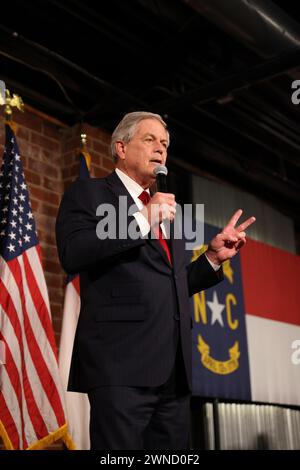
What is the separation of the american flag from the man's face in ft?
4.66

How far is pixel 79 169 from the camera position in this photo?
3.96m

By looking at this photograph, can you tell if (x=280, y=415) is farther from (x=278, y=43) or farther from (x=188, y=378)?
(x=188, y=378)

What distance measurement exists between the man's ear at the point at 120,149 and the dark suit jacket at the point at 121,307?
0.22 m

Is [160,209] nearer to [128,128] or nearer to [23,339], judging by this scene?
[128,128]

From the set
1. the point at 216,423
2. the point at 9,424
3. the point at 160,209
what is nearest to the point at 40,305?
the point at 9,424

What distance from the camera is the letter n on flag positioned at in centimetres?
344

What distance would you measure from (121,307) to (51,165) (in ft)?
8.36

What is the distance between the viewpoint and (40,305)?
132 inches

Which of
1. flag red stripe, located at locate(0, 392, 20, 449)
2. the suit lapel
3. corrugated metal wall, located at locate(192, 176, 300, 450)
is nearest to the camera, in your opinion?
the suit lapel

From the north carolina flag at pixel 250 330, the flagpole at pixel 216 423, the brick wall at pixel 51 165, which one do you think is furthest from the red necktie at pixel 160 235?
the flagpole at pixel 216 423

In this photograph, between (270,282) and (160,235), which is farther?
(270,282)

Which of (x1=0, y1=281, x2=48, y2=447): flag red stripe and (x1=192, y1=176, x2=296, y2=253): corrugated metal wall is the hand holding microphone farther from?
(x1=192, y1=176, x2=296, y2=253): corrugated metal wall

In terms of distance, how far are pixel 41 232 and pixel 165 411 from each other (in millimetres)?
2303

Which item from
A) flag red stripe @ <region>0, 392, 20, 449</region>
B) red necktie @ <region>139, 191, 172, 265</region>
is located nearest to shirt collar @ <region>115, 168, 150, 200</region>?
red necktie @ <region>139, 191, 172, 265</region>
